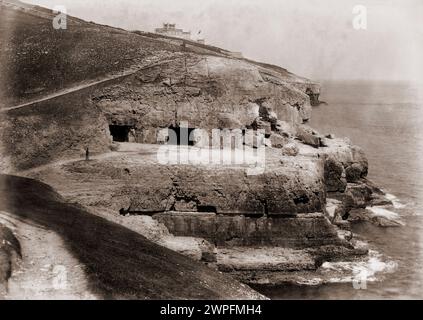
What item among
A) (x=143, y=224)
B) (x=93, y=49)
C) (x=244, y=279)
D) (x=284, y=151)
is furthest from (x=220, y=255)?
(x=93, y=49)

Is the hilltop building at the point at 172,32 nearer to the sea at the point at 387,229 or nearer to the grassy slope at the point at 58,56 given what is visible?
the sea at the point at 387,229

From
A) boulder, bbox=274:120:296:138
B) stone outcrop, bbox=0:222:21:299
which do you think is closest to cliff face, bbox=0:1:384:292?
boulder, bbox=274:120:296:138

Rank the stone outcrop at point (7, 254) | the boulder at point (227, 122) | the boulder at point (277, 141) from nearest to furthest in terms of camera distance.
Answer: the stone outcrop at point (7, 254) < the boulder at point (227, 122) < the boulder at point (277, 141)

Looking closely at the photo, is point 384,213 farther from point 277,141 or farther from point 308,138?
point 277,141

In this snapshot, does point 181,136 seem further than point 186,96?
No

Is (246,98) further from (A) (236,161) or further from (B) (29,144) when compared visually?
(B) (29,144)

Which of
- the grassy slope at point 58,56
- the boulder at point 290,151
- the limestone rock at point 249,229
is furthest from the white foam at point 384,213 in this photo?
the grassy slope at point 58,56

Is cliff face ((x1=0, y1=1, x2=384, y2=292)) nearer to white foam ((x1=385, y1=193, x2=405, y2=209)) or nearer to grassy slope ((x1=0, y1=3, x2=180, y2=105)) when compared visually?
grassy slope ((x1=0, y1=3, x2=180, y2=105))

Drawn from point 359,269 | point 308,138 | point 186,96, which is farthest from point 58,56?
point 359,269
